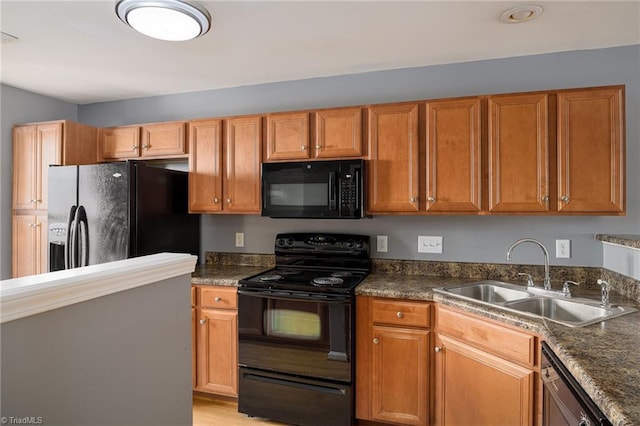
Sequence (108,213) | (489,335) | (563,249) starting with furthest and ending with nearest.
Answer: (108,213) < (563,249) < (489,335)

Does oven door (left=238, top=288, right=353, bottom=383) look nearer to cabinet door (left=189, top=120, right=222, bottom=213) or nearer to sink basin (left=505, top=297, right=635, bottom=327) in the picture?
cabinet door (left=189, top=120, right=222, bottom=213)

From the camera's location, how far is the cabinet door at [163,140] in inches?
113

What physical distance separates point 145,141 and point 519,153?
9.20ft

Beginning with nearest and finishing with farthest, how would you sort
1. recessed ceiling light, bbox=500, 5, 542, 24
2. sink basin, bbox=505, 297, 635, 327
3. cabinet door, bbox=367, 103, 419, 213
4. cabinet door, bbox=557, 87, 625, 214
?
sink basin, bbox=505, 297, 635, 327, recessed ceiling light, bbox=500, 5, 542, 24, cabinet door, bbox=557, 87, 625, 214, cabinet door, bbox=367, 103, 419, 213

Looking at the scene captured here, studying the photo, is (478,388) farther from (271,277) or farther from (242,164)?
(242,164)

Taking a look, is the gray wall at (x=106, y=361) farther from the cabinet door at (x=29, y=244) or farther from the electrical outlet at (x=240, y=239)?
the cabinet door at (x=29, y=244)

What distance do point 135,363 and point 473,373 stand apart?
1588mm

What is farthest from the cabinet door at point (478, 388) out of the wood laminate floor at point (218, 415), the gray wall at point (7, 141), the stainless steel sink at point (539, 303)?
the gray wall at point (7, 141)

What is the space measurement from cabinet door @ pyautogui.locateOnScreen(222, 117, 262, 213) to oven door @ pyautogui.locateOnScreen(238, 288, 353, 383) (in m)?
0.68

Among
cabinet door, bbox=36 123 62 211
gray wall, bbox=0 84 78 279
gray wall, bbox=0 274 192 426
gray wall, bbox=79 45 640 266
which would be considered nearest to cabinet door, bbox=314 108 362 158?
gray wall, bbox=79 45 640 266

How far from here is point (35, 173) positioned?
118 inches

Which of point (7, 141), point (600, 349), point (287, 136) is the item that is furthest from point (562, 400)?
point (7, 141)

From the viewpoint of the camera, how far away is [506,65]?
8.12 ft

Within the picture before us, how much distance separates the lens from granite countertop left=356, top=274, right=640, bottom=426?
3.01 ft
